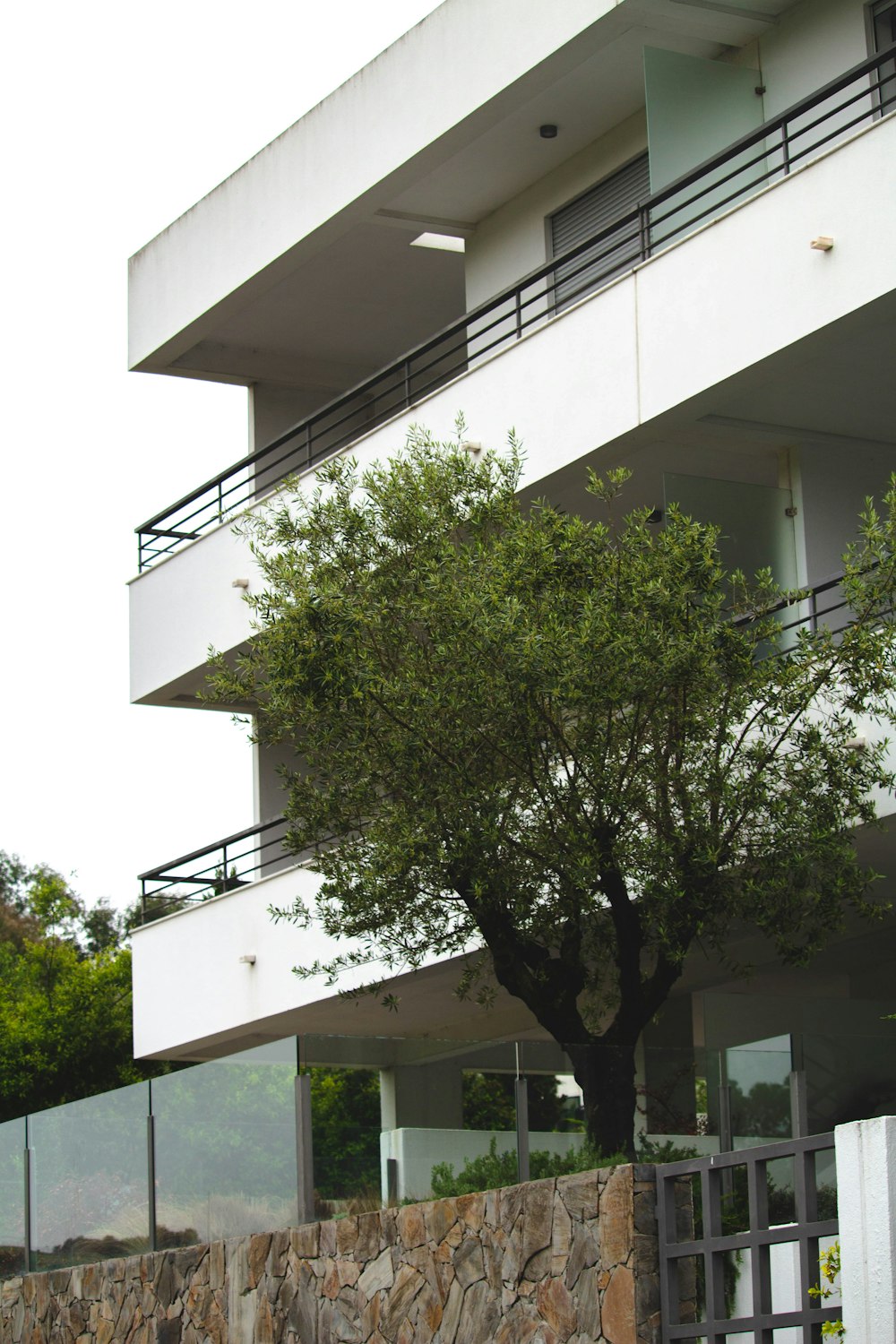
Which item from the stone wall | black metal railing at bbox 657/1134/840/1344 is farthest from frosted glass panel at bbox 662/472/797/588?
the stone wall

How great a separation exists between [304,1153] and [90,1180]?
4187 millimetres

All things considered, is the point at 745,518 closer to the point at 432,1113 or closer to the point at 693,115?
the point at 693,115

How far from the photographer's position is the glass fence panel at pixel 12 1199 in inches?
712

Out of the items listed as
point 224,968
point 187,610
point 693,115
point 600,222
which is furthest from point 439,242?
point 224,968

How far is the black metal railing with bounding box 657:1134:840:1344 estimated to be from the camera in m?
9.42

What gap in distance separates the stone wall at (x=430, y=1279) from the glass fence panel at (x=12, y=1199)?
2231 millimetres

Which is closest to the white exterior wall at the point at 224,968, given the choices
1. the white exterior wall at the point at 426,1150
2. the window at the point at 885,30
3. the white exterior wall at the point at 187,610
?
the white exterior wall at the point at 187,610

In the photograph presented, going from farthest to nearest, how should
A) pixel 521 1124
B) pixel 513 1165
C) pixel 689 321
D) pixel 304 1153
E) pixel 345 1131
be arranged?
pixel 689 321 → pixel 304 1153 → pixel 345 1131 → pixel 521 1124 → pixel 513 1165

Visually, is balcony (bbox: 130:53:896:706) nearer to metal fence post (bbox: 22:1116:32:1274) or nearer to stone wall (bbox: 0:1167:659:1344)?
stone wall (bbox: 0:1167:659:1344)

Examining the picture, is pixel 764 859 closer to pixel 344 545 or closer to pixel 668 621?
pixel 668 621

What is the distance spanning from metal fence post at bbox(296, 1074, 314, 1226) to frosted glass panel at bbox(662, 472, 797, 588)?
5196 millimetres

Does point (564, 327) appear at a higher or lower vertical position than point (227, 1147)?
higher

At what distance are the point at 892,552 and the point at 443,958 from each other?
23.4ft

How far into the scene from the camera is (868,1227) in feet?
28.2
